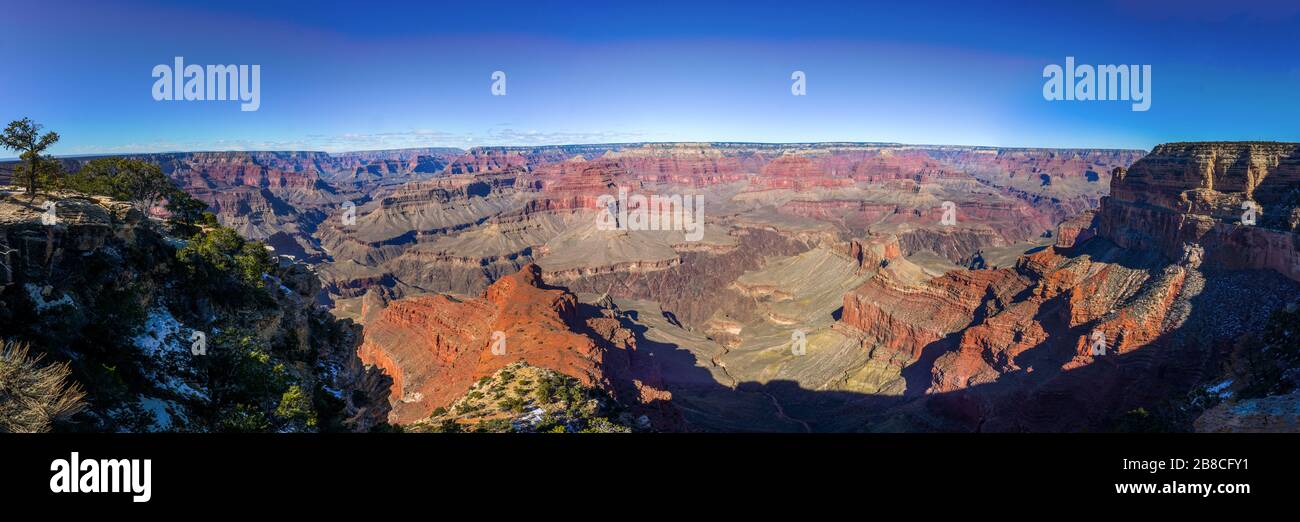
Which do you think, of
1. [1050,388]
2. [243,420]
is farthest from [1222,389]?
[243,420]

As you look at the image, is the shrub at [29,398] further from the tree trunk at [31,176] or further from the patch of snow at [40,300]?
the tree trunk at [31,176]

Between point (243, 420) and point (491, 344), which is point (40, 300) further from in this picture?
point (491, 344)

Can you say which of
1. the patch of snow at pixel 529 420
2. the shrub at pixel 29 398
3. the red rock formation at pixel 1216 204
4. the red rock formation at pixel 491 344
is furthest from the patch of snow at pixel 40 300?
the red rock formation at pixel 1216 204

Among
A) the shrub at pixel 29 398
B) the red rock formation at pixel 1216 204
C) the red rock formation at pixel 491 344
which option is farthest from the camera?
the red rock formation at pixel 1216 204

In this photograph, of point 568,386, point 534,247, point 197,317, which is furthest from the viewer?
point 534,247

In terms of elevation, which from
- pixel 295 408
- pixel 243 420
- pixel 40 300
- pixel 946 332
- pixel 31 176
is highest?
pixel 31 176

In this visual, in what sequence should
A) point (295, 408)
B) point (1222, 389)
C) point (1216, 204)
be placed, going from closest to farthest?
point (295, 408) < point (1222, 389) < point (1216, 204)

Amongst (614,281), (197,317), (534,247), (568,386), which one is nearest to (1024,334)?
(568,386)

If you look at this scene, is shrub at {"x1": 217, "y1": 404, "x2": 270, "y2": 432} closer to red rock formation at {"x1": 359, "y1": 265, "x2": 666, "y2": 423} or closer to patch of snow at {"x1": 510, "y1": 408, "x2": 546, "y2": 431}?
patch of snow at {"x1": 510, "y1": 408, "x2": 546, "y2": 431}
